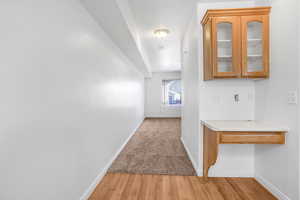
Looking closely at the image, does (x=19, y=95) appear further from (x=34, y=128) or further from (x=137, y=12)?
(x=137, y=12)

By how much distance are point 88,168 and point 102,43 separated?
1.72 meters

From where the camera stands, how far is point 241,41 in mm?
1784

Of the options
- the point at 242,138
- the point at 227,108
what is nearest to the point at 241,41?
the point at 227,108

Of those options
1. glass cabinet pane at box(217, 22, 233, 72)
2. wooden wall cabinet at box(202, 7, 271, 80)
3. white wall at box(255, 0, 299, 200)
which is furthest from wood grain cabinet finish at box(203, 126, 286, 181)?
glass cabinet pane at box(217, 22, 233, 72)

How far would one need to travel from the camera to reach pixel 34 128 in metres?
1.02

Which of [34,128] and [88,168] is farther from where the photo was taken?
[88,168]

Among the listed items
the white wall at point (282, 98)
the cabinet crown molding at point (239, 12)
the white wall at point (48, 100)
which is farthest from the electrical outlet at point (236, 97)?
the white wall at point (48, 100)

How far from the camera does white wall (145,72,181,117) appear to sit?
7.90 m

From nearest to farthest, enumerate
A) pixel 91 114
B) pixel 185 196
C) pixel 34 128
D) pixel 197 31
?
1. pixel 34 128
2. pixel 185 196
3. pixel 91 114
4. pixel 197 31

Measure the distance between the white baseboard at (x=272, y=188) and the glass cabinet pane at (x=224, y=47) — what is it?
4.84 feet

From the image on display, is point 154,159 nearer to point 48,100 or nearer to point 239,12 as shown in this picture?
point 48,100

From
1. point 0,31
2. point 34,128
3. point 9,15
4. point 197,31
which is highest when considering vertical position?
point 197,31

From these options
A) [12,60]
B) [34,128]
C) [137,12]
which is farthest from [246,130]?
[137,12]

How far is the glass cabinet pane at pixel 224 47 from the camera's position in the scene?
1854 mm
